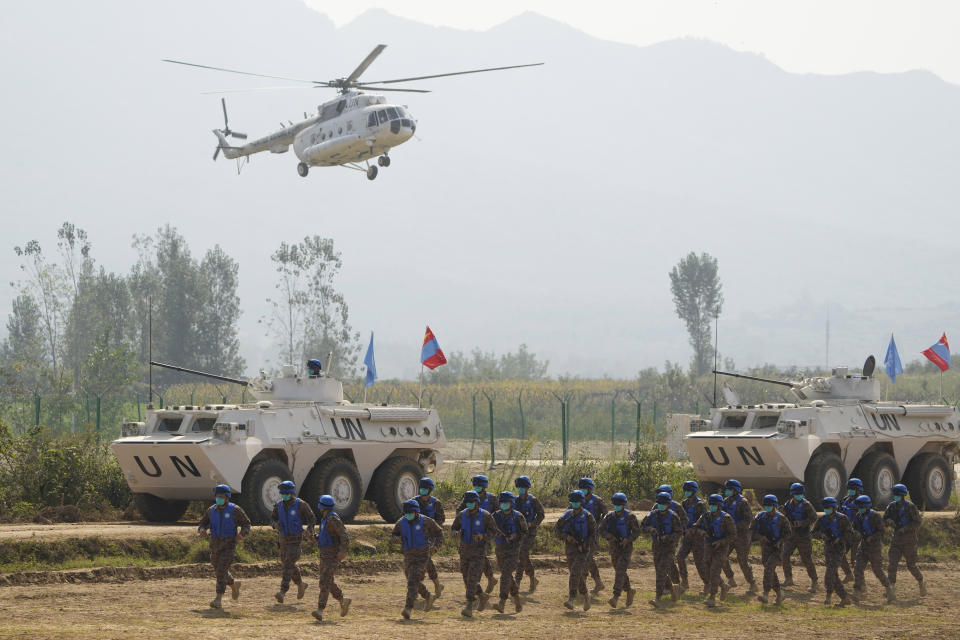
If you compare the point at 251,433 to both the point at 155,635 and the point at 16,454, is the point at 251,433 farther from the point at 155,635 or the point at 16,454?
the point at 155,635

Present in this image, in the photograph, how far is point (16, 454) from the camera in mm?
22453

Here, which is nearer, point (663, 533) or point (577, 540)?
point (577, 540)

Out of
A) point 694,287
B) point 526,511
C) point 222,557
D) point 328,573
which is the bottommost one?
point 328,573

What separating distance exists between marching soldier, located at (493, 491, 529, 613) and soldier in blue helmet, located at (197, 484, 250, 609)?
257 centimetres

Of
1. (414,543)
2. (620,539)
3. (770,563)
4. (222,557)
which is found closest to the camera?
(414,543)

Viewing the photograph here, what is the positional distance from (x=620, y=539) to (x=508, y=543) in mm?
1399

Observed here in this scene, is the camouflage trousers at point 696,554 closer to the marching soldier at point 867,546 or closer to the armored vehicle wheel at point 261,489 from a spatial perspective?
the marching soldier at point 867,546

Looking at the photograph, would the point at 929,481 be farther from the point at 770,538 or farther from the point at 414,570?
the point at 414,570

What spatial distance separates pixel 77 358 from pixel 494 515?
62893 millimetres

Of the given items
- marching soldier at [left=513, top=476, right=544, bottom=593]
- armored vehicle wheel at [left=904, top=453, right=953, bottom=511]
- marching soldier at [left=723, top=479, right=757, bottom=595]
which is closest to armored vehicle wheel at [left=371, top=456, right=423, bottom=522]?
marching soldier at [left=513, top=476, right=544, bottom=593]

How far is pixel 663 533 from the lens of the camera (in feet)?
48.9

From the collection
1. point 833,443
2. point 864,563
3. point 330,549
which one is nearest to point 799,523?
point 864,563

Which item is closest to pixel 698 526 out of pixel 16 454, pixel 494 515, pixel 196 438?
pixel 494 515

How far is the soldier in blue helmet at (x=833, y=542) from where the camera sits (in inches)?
606
